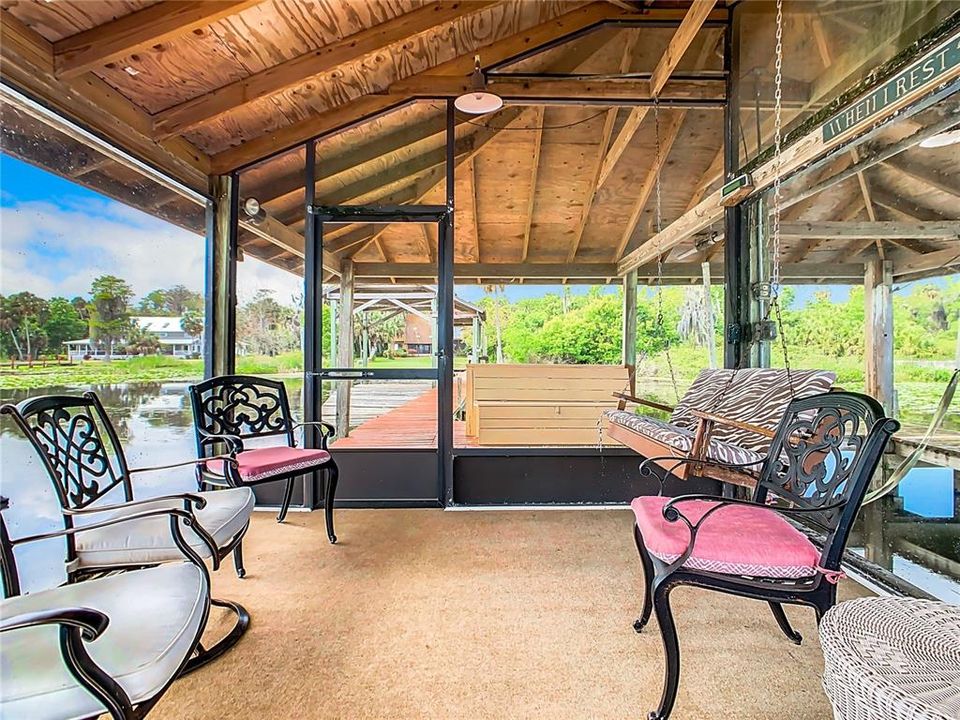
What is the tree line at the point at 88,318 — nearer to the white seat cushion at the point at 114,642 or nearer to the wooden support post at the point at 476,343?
the white seat cushion at the point at 114,642

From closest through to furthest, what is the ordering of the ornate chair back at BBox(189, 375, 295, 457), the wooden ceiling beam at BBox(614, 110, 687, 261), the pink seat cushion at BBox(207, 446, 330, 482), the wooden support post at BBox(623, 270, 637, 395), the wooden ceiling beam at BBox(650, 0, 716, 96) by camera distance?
1. the pink seat cushion at BBox(207, 446, 330, 482)
2. the wooden ceiling beam at BBox(650, 0, 716, 96)
3. the ornate chair back at BBox(189, 375, 295, 457)
4. the wooden ceiling beam at BBox(614, 110, 687, 261)
5. the wooden support post at BBox(623, 270, 637, 395)

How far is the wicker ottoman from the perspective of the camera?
38.6 inches

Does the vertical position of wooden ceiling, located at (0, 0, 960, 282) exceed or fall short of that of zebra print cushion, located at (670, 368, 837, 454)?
it exceeds it

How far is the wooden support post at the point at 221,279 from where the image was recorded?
3.52 meters

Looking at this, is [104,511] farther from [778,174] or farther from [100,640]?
[778,174]

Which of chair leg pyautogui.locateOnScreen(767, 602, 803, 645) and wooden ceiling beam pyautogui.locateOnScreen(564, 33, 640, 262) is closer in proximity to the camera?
chair leg pyautogui.locateOnScreen(767, 602, 803, 645)

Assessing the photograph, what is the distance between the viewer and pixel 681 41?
3.11 meters

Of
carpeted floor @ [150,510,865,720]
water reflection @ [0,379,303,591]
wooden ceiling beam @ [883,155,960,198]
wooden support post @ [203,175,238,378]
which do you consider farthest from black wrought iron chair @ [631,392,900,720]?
wooden support post @ [203,175,238,378]

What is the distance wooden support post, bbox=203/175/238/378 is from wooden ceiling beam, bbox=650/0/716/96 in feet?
10.3

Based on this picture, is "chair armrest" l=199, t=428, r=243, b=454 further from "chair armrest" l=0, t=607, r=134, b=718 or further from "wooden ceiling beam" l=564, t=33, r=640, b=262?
"wooden ceiling beam" l=564, t=33, r=640, b=262

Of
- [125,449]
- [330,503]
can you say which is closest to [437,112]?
[330,503]

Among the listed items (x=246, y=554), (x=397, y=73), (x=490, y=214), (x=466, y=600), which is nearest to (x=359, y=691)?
(x=466, y=600)

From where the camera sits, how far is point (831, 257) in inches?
114

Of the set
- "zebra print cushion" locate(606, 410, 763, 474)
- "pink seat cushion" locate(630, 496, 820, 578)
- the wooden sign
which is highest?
the wooden sign
